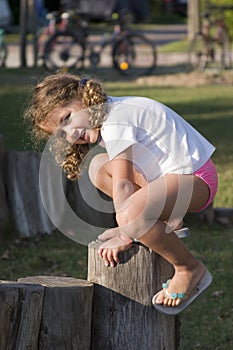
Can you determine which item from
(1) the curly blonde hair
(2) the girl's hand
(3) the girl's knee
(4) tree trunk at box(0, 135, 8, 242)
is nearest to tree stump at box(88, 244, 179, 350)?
(2) the girl's hand

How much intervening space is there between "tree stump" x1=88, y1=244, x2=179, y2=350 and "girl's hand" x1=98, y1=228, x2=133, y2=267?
28 millimetres

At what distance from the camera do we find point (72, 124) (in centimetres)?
384

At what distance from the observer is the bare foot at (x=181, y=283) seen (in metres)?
3.86

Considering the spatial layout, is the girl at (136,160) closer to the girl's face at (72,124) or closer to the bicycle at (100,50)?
the girl's face at (72,124)

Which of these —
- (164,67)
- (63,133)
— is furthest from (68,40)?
(63,133)

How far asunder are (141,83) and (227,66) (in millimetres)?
2508

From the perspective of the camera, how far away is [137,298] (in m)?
3.88

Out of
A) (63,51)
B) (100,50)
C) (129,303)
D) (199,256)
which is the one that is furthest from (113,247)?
(100,50)

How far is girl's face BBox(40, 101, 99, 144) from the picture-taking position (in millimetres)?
3830

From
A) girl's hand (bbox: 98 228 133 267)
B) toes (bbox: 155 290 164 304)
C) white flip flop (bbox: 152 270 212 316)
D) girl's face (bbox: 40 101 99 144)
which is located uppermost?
girl's face (bbox: 40 101 99 144)

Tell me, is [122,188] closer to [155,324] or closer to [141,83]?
[155,324]

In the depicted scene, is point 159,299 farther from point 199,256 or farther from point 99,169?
point 199,256

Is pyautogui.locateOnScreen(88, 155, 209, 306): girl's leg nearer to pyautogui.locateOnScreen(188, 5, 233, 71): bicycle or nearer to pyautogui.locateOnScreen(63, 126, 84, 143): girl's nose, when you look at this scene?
pyautogui.locateOnScreen(63, 126, 84, 143): girl's nose

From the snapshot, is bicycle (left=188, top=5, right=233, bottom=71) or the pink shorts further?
bicycle (left=188, top=5, right=233, bottom=71)
